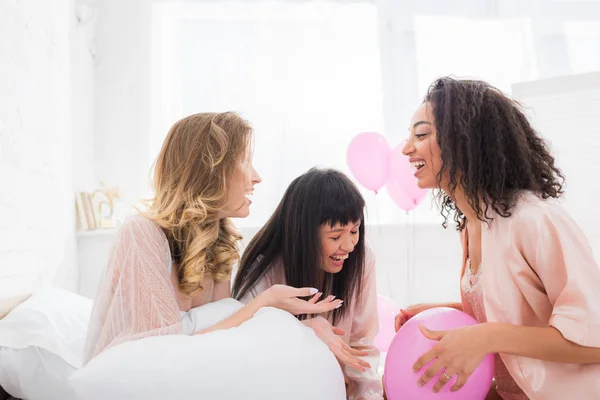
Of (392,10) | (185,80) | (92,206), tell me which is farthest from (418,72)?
(92,206)

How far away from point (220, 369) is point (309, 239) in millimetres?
672

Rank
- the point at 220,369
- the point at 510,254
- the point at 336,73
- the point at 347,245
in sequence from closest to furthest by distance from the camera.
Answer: the point at 220,369 → the point at 510,254 → the point at 347,245 → the point at 336,73

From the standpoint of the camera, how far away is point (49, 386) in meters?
1.21

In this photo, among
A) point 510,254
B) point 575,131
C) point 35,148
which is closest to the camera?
point 510,254

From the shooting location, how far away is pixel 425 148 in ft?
4.41

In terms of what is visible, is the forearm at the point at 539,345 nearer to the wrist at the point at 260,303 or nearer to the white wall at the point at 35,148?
the wrist at the point at 260,303

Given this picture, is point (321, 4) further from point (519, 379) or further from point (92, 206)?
point (519, 379)

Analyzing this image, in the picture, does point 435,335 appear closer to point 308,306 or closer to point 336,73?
point 308,306

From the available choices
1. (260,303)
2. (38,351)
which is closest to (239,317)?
(260,303)

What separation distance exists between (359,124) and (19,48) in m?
2.09

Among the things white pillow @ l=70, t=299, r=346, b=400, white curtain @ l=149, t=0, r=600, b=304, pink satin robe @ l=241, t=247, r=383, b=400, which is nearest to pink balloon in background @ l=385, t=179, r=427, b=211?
white curtain @ l=149, t=0, r=600, b=304

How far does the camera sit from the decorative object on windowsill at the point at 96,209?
112 inches

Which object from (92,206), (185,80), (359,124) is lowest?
(92,206)

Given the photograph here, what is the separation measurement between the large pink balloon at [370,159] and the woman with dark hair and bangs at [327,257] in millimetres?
1128
